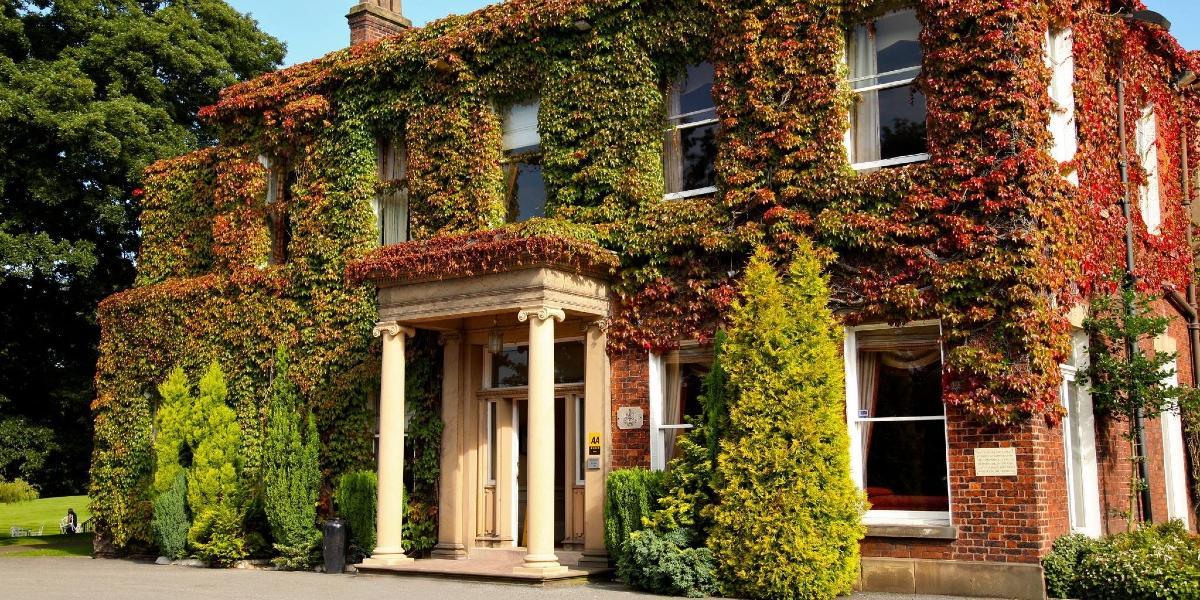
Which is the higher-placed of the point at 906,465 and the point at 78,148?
the point at 78,148

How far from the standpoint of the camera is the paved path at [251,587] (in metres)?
12.4

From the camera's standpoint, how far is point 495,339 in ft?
52.9

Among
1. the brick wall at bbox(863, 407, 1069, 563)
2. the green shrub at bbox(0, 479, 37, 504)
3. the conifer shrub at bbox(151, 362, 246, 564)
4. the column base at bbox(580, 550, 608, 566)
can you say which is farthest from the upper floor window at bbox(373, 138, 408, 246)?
the green shrub at bbox(0, 479, 37, 504)

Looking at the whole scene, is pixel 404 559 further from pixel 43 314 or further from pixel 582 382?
pixel 43 314

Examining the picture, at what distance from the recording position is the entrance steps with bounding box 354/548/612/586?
Answer: 13.4 meters

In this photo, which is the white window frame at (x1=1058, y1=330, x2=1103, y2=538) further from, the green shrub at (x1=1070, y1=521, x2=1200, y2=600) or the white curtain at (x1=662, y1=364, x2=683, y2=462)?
the white curtain at (x1=662, y1=364, x2=683, y2=462)

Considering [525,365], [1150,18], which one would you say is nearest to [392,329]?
[525,365]

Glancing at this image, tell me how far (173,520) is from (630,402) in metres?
8.10

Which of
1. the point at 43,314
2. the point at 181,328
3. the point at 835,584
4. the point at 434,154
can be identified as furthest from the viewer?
the point at 43,314

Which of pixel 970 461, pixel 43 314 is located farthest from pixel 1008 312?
pixel 43 314

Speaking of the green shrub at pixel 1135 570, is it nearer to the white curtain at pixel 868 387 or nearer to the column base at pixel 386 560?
the white curtain at pixel 868 387

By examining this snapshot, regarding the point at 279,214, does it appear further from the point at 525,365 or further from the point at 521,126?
the point at 525,365

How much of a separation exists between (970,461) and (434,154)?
904 centimetres

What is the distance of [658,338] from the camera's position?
14.6 meters
